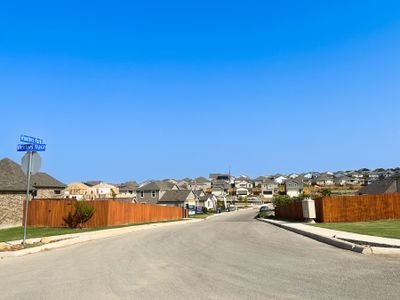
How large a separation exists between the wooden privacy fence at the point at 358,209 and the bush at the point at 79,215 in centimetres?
1621

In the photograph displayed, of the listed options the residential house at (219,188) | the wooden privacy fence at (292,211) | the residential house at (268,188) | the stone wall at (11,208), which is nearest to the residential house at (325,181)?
the residential house at (268,188)

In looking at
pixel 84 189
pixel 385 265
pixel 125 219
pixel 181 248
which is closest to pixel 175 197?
pixel 84 189

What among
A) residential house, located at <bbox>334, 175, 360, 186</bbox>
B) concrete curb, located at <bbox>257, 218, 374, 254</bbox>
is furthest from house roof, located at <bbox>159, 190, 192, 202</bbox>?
residential house, located at <bbox>334, 175, 360, 186</bbox>

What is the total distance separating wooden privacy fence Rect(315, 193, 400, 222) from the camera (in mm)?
27156

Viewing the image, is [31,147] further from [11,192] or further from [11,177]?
[11,177]

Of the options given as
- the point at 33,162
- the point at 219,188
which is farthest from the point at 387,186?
the point at 219,188

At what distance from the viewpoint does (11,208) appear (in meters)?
30.8

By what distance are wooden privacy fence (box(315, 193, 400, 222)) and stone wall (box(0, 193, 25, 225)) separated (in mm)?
22711

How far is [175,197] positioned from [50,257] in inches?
2931

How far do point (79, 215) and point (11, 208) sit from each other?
650 cm

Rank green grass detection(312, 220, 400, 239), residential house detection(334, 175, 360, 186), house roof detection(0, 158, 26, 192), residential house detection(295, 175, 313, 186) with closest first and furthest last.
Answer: green grass detection(312, 220, 400, 239) → house roof detection(0, 158, 26, 192) → residential house detection(295, 175, 313, 186) → residential house detection(334, 175, 360, 186)

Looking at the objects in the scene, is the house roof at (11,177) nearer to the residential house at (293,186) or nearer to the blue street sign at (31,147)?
the blue street sign at (31,147)

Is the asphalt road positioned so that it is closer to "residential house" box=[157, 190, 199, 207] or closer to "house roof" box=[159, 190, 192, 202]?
"residential house" box=[157, 190, 199, 207]

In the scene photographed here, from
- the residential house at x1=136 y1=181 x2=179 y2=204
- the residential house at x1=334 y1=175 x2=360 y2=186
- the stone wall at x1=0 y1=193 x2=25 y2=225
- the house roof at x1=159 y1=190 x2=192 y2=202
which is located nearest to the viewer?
the stone wall at x1=0 y1=193 x2=25 y2=225
